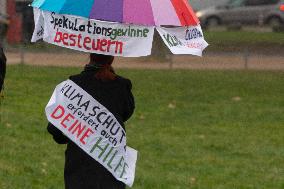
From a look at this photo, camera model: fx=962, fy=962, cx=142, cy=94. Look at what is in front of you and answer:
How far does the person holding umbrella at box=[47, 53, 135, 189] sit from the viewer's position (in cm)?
587

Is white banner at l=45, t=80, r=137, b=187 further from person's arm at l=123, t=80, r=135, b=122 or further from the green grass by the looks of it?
the green grass

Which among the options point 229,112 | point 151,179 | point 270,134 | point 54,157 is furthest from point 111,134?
point 229,112

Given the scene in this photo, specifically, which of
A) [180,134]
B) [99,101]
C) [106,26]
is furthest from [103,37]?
[180,134]

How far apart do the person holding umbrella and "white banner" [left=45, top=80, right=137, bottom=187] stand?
3 cm

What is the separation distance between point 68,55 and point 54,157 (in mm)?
12979

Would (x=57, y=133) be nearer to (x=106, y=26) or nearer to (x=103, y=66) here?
(x=103, y=66)

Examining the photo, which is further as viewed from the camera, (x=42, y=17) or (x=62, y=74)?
(x=62, y=74)

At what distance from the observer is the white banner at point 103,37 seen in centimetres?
558

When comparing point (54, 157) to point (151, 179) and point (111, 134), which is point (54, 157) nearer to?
point (151, 179)

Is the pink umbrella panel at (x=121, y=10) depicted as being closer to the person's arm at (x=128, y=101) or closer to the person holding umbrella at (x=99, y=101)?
the person holding umbrella at (x=99, y=101)

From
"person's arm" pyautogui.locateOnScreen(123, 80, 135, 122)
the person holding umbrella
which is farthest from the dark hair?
"person's arm" pyautogui.locateOnScreen(123, 80, 135, 122)

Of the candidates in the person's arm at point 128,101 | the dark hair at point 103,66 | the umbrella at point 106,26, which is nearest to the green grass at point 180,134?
the person's arm at point 128,101

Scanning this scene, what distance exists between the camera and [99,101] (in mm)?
5926

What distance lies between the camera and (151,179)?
8.78 m
